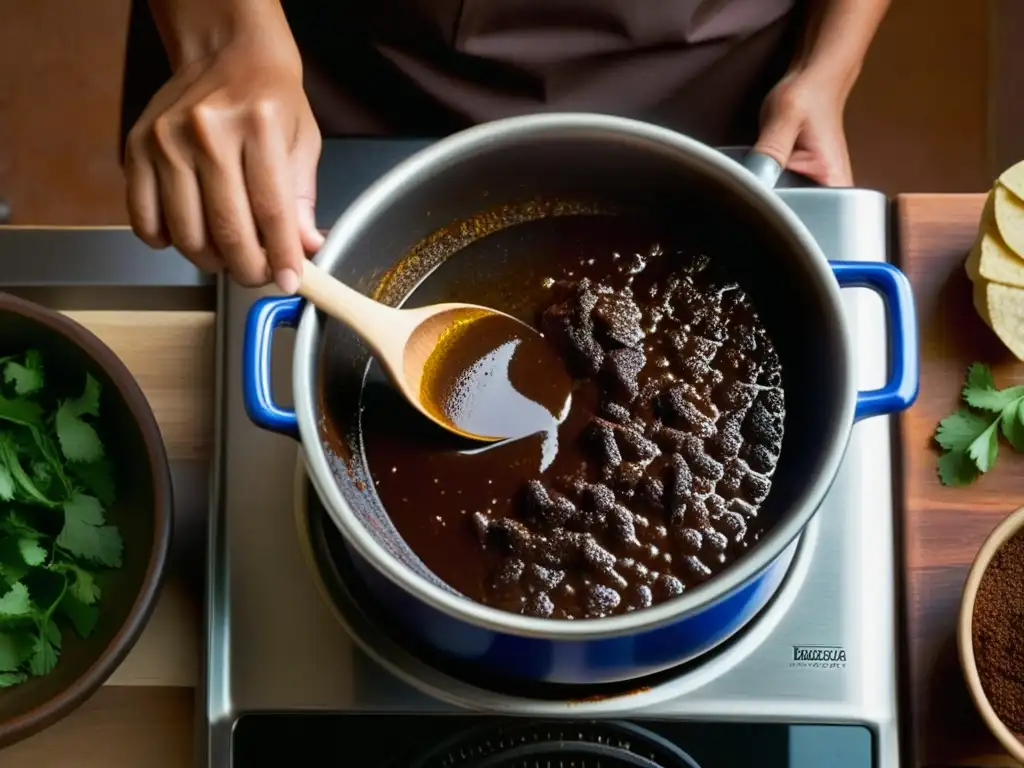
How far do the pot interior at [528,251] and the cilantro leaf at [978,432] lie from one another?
16 cm

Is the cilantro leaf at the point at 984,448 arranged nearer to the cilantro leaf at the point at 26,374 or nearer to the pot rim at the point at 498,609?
the pot rim at the point at 498,609

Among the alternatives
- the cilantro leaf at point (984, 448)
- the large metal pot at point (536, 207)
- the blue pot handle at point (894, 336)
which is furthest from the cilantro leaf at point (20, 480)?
the cilantro leaf at point (984, 448)

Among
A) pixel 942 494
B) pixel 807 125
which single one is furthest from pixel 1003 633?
pixel 807 125

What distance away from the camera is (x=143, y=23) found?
991 millimetres

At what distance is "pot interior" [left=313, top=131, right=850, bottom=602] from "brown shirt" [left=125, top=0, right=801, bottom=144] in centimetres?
21

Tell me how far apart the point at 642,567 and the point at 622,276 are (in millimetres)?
209

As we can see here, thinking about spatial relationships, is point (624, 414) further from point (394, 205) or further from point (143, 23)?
point (143, 23)

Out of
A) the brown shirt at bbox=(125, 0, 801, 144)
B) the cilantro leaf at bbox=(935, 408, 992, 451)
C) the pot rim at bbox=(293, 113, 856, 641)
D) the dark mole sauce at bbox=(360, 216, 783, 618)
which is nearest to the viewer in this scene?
the pot rim at bbox=(293, 113, 856, 641)

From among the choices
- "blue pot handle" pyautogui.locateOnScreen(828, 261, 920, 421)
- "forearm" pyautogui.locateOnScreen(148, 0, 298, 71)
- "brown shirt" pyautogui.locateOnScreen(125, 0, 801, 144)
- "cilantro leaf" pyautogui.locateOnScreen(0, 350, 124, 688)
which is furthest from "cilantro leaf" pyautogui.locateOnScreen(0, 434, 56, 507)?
"blue pot handle" pyautogui.locateOnScreen(828, 261, 920, 421)

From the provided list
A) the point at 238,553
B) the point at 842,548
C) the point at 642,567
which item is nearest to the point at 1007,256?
the point at 842,548

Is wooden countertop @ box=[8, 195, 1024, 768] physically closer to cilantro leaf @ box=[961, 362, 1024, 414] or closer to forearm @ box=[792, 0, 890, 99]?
cilantro leaf @ box=[961, 362, 1024, 414]

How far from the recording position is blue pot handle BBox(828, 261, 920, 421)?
631 millimetres

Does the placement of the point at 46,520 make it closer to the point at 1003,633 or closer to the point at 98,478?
the point at 98,478

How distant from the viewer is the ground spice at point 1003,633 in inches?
27.5
